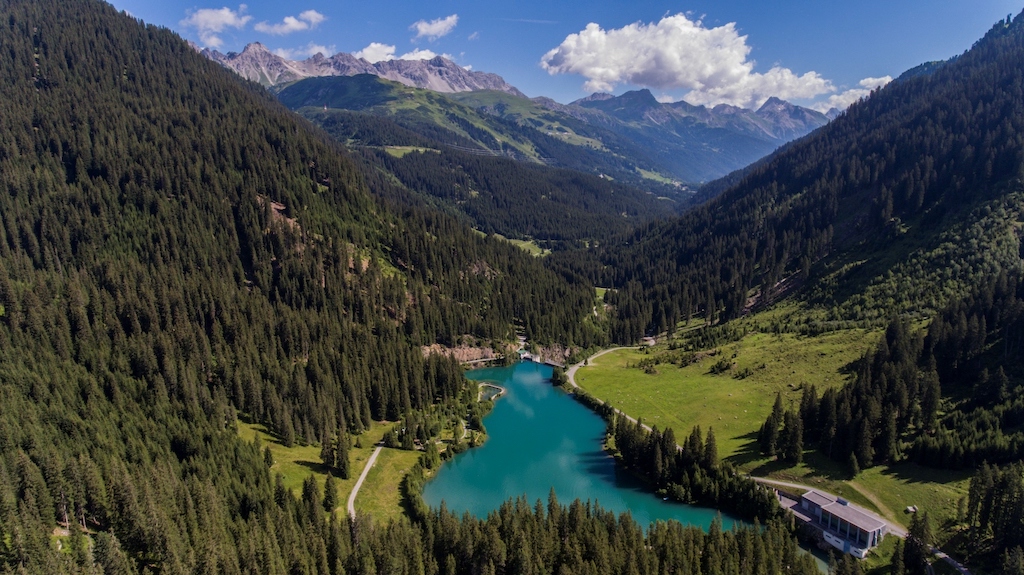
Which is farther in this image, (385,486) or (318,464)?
(318,464)

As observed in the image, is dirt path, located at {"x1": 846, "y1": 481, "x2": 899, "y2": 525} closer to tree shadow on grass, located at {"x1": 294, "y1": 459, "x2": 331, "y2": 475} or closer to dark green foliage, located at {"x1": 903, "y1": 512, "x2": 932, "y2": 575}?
dark green foliage, located at {"x1": 903, "y1": 512, "x2": 932, "y2": 575}

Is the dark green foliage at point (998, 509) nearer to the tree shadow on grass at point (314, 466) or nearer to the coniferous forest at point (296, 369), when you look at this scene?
the coniferous forest at point (296, 369)

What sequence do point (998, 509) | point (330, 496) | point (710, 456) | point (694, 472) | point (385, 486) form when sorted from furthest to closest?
1. point (385, 486)
2. point (710, 456)
3. point (694, 472)
4. point (330, 496)
5. point (998, 509)

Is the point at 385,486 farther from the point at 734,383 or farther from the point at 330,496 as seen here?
the point at 734,383

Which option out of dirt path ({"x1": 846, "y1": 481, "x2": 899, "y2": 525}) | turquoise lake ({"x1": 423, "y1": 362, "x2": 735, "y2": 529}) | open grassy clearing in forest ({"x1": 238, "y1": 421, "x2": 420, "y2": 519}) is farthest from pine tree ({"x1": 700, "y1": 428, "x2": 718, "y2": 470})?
open grassy clearing in forest ({"x1": 238, "y1": 421, "x2": 420, "y2": 519})

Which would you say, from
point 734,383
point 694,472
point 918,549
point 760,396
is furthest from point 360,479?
point 734,383
